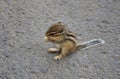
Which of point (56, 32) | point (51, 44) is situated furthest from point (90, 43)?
point (56, 32)

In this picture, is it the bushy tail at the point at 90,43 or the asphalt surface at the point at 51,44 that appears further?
the bushy tail at the point at 90,43

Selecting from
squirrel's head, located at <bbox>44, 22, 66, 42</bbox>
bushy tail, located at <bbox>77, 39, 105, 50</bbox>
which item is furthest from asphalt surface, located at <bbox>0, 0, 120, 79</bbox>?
squirrel's head, located at <bbox>44, 22, 66, 42</bbox>

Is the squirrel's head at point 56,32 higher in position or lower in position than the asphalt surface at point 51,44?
higher

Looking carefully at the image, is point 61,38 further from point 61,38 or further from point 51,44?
point 51,44

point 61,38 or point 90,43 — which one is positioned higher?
point 61,38

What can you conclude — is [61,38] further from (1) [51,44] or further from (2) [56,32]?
(1) [51,44]

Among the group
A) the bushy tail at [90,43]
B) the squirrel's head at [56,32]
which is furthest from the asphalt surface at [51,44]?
the squirrel's head at [56,32]

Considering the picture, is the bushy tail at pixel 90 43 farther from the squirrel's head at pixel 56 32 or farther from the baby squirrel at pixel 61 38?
the squirrel's head at pixel 56 32

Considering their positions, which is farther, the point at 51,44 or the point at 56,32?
the point at 51,44

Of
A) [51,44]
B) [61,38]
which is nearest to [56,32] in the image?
[61,38]
